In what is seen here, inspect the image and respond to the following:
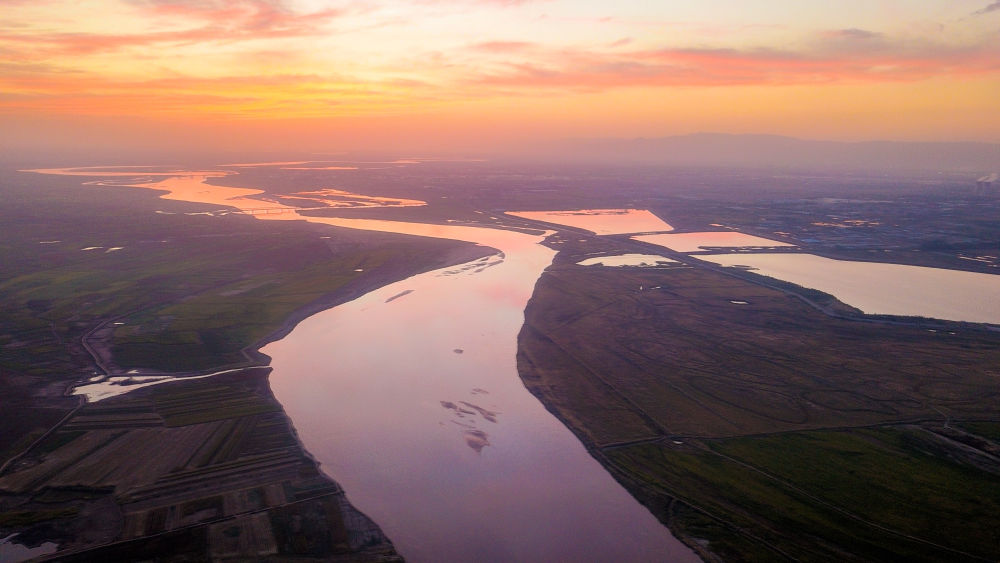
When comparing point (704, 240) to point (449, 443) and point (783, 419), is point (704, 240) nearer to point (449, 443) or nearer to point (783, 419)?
point (783, 419)

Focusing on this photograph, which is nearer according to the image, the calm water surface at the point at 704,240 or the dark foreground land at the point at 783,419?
the dark foreground land at the point at 783,419

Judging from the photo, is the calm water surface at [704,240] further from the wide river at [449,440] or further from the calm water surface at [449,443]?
the calm water surface at [449,443]

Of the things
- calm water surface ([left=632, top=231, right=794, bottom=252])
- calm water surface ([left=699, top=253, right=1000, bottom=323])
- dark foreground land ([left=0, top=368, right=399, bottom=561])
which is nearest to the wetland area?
dark foreground land ([left=0, top=368, right=399, bottom=561])

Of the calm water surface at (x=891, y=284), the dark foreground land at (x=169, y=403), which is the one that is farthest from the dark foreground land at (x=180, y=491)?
the calm water surface at (x=891, y=284)

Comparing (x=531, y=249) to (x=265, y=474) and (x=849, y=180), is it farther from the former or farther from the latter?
(x=849, y=180)

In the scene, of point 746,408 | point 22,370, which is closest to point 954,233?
point 746,408

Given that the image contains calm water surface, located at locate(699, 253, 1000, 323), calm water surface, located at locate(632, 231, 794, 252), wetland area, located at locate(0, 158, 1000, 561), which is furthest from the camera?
calm water surface, located at locate(632, 231, 794, 252)

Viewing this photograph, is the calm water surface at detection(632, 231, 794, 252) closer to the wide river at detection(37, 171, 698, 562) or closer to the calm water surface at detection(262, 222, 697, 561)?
the wide river at detection(37, 171, 698, 562)
